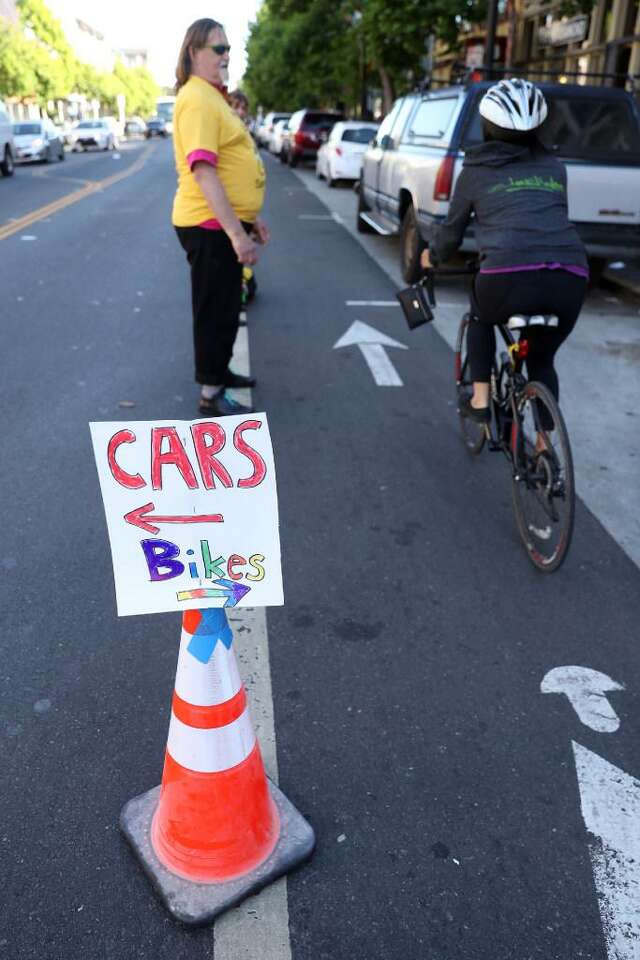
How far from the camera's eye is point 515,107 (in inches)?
145

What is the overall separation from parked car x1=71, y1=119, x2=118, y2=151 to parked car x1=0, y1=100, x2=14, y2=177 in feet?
75.7

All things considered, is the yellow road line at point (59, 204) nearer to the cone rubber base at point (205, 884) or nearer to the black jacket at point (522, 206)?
the black jacket at point (522, 206)

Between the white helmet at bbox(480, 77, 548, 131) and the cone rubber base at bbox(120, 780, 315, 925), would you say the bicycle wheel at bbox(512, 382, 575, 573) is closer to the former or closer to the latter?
the white helmet at bbox(480, 77, 548, 131)

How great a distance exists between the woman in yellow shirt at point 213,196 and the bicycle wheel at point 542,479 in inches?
72.6

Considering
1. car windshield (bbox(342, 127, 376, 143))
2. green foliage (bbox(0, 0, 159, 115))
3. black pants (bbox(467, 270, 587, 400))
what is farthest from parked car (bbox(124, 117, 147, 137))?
black pants (bbox(467, 270, 587, 400))

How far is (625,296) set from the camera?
9836mm

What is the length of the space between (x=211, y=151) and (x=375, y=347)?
3108 mm

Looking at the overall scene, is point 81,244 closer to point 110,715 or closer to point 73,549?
point 73,549

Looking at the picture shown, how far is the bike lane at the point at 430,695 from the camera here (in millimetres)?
2150

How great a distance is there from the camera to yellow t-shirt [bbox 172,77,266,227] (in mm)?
4340

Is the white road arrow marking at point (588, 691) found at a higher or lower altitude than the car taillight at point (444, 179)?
lower

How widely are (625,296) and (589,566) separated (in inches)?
274

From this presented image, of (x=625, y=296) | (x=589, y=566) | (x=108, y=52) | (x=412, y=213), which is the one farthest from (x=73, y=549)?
(x=108, y=52)

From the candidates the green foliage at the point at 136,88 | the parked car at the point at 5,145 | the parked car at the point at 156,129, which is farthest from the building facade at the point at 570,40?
the green foliage at the point at 136,88
